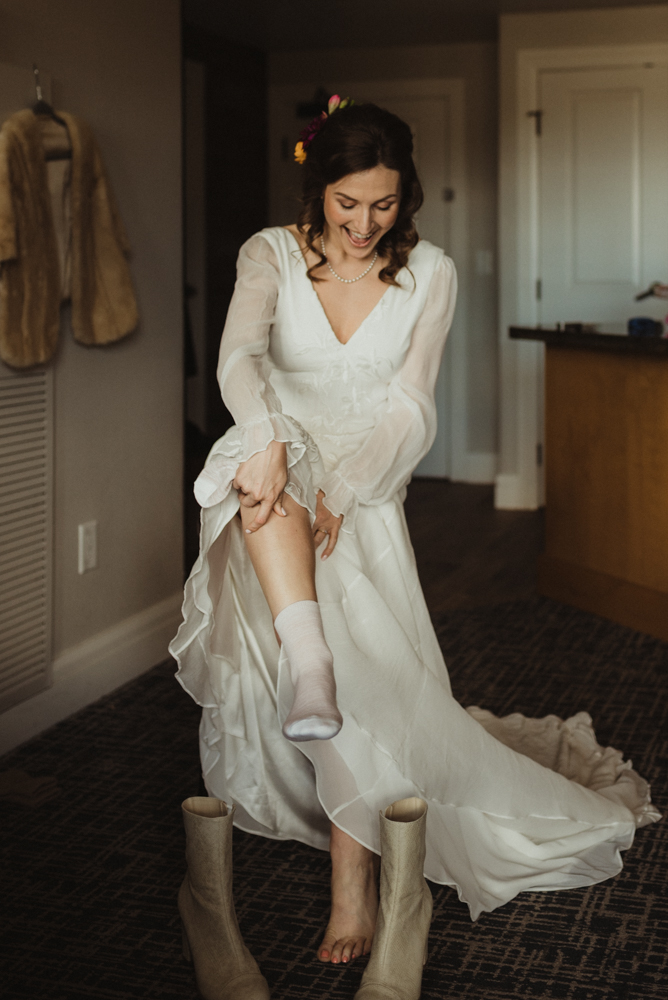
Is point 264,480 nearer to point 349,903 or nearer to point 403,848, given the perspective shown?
point 403,848

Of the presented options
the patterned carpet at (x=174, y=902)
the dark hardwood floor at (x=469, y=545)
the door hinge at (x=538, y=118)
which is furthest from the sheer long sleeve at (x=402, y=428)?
the door hinge at (x=538, y=118)

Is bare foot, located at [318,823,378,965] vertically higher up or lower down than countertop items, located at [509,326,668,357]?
lower down

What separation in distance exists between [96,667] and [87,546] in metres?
0.34

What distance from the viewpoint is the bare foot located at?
1715 millimetres

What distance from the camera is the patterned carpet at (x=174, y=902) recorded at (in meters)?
1.64

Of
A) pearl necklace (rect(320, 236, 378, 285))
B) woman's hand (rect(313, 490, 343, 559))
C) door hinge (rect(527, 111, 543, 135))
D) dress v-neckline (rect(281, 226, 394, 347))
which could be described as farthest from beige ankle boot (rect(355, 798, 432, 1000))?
door hinge (rect(527, 111, 543, 135))

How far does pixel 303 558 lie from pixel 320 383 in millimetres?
420

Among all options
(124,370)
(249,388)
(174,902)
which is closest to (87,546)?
(124,370)

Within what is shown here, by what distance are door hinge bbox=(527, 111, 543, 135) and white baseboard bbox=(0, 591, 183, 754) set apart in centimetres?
353

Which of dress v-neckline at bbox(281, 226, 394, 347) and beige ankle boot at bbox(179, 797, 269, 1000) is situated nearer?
beige ankle boot at bbox(179, 797, 269, 1000)

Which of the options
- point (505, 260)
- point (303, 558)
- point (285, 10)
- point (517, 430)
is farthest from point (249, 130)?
point (303, 558)

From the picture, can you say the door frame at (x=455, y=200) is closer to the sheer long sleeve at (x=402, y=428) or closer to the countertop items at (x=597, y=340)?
the countertop items at (x=597, y=340)

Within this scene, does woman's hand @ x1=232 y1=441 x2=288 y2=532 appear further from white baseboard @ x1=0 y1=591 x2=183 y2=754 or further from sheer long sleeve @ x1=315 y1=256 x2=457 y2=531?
white baseboard @ x1=0 y1=591 x2=183 y2=754

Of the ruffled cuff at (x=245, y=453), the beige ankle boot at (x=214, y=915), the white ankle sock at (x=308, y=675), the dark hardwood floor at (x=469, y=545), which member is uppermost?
the ruffled cuff at (x=245, y=453)
